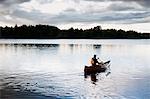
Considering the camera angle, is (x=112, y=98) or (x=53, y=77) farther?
(x=53, y=77)

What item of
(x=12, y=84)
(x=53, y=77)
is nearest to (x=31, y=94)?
(x=12, y=84)

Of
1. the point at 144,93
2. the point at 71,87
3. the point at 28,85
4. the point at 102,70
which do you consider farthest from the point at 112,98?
the point at 102,70

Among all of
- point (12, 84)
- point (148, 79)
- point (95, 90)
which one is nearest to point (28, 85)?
point (12, 84)

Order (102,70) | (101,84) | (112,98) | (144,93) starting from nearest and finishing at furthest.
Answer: (112,98)
(144,93)
(101,84)
(102,70)

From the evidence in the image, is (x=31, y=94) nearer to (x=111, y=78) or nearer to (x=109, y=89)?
(x=109, y=89)

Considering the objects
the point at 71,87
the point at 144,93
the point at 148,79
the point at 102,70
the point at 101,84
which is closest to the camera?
the point at 144,93

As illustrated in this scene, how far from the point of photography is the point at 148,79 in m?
25.8

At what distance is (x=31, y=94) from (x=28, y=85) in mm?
3304

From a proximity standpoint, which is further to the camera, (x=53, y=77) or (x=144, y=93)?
(x=53, y=77)

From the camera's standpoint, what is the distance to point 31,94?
18906 millimetres

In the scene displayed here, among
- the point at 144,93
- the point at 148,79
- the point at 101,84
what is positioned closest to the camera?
the point at 144,93

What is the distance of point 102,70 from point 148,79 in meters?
5.10

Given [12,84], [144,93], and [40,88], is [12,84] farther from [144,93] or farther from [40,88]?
[144,93]

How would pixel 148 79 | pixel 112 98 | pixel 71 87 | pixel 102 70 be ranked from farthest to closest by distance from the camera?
pixel 102 70
pixel 148 79
pixel 71 87
pixel 112 98
